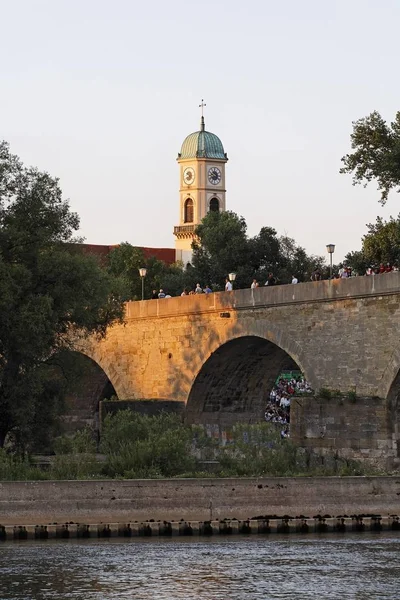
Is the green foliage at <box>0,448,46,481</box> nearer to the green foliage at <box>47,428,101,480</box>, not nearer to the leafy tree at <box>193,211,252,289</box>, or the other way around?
the green foliage at <box>47,428,101,480</box>

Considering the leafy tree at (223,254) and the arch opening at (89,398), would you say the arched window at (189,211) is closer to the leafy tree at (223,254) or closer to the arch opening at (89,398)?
the leafy tree at (223,254)

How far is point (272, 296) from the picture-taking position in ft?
183

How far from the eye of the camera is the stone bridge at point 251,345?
51.0 meters

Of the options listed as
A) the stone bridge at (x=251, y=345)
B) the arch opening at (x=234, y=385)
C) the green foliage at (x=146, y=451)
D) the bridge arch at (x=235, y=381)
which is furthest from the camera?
the arch opening at (x=234, y=385)

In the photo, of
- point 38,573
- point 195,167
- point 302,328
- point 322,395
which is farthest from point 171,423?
point 195,167

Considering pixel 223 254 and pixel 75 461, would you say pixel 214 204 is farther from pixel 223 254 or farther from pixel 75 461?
pixel 75 461

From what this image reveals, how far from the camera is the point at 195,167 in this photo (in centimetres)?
16088

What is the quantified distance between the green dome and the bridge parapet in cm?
9766

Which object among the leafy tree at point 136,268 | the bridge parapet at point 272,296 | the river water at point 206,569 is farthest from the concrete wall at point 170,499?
the leafy tree at point 136,268

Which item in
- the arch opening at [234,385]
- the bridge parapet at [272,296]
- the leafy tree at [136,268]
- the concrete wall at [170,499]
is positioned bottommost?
the concrete wall at [170,499]

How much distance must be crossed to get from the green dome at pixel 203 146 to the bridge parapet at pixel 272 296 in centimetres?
9766

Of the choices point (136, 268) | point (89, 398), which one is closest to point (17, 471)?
point (89, 398)

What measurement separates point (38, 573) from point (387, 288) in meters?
19.2

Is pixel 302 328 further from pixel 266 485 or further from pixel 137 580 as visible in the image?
pixel 137 580
